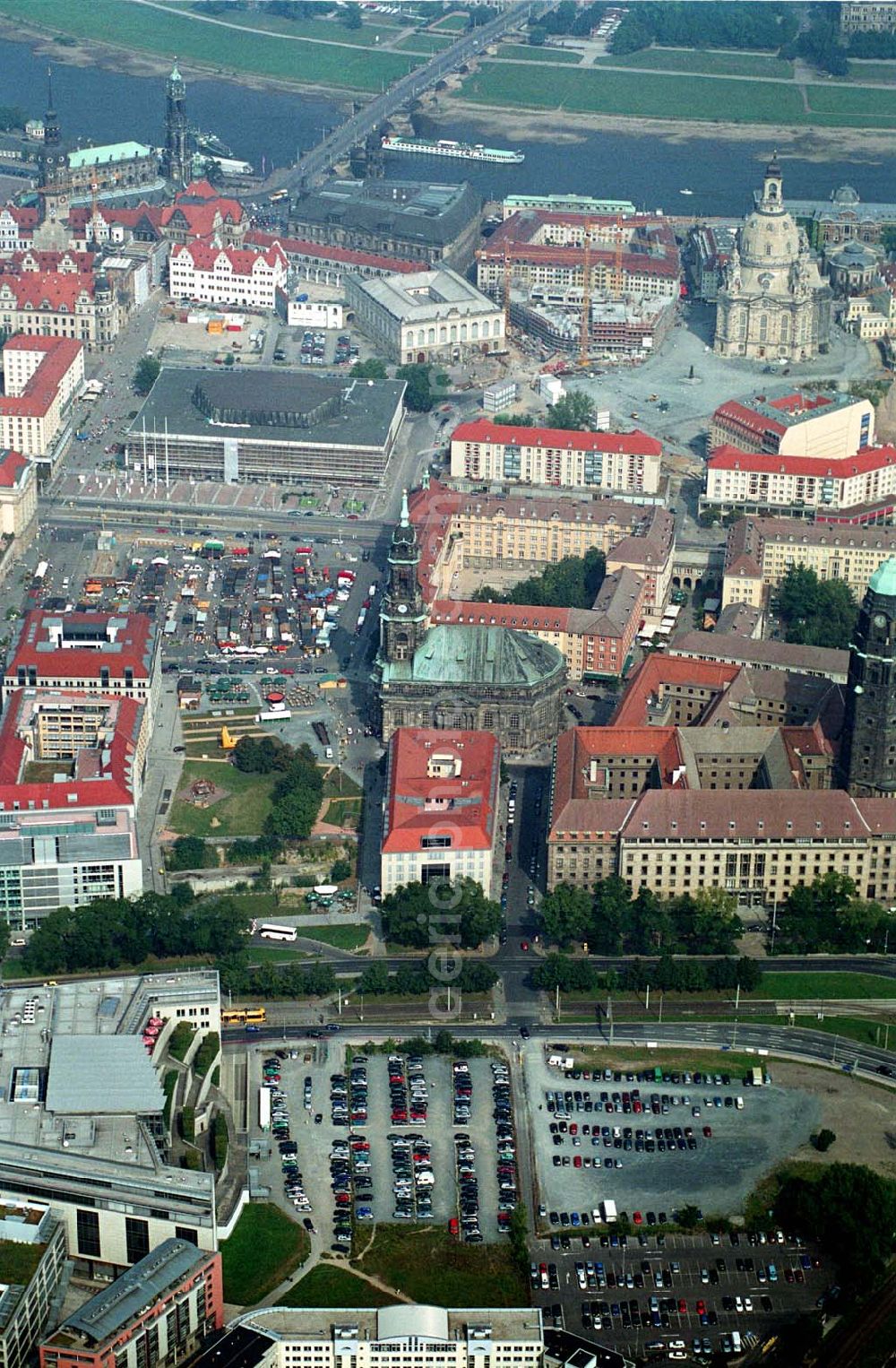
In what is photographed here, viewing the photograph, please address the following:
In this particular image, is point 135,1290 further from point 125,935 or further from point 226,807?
point 226,807

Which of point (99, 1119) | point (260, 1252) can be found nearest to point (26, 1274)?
point (99, 1119)

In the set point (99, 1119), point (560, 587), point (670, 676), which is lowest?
point (99, 1119)

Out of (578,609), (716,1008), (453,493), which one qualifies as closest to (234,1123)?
(716,1008)

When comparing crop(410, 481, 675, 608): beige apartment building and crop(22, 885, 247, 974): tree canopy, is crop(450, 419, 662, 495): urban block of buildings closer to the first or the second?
crop(410, 481, 675, 608): beige apartment building

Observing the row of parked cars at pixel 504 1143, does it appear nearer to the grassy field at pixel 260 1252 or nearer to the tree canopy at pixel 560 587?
the grassy field at pixel 260 1252

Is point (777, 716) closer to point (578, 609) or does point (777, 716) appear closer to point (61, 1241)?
point (578, 609)

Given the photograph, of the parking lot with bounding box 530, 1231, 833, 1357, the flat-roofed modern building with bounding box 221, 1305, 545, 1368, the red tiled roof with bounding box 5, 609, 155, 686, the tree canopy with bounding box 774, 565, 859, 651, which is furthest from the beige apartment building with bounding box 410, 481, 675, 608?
the flat-roofed modern building with bounding box 221, 1305, 545, 1368
